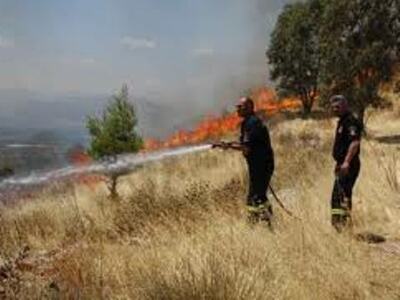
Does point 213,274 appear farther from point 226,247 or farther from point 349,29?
point 349,29

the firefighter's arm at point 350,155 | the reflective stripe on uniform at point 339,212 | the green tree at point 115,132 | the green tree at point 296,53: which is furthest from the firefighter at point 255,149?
the green tree at point 296,53

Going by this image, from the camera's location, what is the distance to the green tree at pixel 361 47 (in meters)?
40.4

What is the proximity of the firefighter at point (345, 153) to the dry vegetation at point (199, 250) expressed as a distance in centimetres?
34

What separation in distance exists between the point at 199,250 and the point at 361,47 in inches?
1367

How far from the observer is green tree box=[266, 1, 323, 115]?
62969 mm

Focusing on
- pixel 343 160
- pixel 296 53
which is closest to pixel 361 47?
pixel 296 53

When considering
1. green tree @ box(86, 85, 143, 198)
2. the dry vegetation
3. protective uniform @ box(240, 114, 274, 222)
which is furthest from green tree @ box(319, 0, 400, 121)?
protective uniform @ box(240, 114, 274, 222)

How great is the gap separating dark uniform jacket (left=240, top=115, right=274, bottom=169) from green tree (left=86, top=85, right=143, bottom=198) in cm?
2482

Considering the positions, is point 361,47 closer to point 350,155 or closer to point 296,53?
point 296,53

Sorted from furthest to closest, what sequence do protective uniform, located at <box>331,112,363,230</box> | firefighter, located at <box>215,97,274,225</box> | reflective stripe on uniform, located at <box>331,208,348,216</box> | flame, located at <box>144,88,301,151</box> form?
flame, located at <box>144,88,301,151</box> < firefighter, located at <box>215,97,274,225</box> < protective uniform, located at <box>331,112,363,230</box> < reflective stripe on uniform, located at <box>331,208,348,216</box>

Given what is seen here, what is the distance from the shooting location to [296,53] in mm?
63906

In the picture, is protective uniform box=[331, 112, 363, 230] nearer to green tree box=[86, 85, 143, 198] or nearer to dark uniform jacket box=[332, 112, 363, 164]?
dark uniform jacket box=[332, 112, 363, 164]

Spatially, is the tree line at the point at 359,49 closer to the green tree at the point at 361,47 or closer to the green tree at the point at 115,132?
the green tree at the point at 361,47

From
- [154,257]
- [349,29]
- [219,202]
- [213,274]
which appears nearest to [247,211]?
[219,202]
